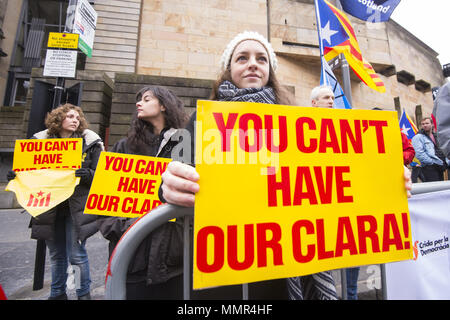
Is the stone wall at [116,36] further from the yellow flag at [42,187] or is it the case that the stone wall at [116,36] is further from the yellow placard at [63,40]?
the yellow flag at [42,187]

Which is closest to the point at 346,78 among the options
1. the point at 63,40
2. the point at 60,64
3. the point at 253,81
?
the point at 253,81

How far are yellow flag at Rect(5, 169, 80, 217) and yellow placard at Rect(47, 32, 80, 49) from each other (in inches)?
97.7

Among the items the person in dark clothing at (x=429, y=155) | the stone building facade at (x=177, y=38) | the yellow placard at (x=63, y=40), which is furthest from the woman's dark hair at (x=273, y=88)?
the stone building facade at (x=177, y=38)

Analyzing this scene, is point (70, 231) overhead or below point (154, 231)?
below

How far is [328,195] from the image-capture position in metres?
0.86

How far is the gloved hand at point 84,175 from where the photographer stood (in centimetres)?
219

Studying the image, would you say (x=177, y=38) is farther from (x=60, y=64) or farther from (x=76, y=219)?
(x=76, y=219)

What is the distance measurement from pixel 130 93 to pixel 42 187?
18.0 feet

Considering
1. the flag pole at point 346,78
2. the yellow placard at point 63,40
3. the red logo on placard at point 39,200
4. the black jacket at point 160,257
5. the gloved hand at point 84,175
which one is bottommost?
the black jacket at point 160,257

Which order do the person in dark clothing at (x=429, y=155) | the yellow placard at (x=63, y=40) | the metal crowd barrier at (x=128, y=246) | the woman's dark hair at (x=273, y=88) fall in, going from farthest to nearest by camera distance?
the person in dark clothing at (x=429, y=155), the yellow placard at (x=63, y=40), the woman's dark hair at (x=273, y=88), the metal crowd barrier at (x=128, y=246)

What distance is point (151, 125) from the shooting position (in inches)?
76.5

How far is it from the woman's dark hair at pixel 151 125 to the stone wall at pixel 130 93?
5.30m
